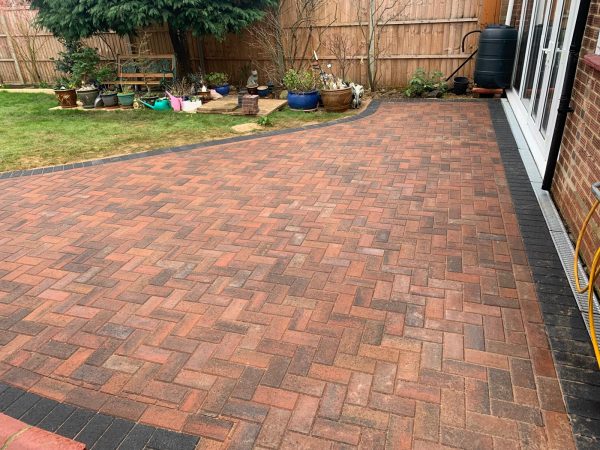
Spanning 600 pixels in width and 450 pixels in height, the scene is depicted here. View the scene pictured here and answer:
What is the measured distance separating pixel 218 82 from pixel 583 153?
7.94 metres

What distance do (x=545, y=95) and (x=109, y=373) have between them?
5.50 m

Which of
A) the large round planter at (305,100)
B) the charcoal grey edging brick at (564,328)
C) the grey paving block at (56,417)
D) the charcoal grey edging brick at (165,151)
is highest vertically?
the large round planter at (305,100)

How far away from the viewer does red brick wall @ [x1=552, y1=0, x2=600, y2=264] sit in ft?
10.6

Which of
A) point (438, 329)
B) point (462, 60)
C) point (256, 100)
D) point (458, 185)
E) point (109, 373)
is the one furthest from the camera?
point (462, 60)

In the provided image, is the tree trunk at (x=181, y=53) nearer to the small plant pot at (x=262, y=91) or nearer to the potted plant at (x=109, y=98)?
the potted plant at (x=109, y=98)

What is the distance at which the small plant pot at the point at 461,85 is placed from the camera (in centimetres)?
871

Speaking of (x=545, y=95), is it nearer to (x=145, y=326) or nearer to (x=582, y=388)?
(x=582, y=388)

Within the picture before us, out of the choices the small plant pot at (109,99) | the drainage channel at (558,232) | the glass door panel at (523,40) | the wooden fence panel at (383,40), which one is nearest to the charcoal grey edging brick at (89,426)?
the drainage channel at (558,232)

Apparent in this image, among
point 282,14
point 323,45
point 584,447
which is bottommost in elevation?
point 584,447

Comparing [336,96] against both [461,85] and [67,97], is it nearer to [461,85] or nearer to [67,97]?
[461,85]

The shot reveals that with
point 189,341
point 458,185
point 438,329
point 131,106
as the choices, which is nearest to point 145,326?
point 189,341

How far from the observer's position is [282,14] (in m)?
9.65

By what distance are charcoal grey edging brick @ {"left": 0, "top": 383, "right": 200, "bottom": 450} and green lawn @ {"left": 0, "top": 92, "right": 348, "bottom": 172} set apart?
455 cm

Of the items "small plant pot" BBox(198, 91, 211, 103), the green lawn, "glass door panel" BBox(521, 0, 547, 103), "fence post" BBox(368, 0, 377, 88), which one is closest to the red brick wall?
"glass door panel" BBox(521, 0, 547, 103)
